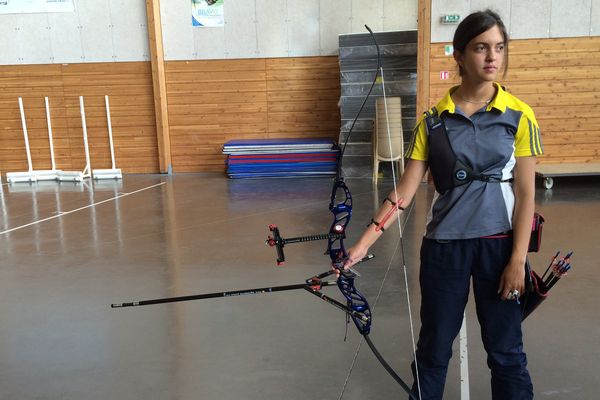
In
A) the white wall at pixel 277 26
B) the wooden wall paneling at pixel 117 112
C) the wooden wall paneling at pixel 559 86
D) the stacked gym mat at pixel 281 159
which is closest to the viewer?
the wooden wall paneling at pixel 559 86

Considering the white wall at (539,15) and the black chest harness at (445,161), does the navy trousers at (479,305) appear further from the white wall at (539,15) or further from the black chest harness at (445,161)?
the white wall at (539,15)

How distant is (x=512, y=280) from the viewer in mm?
1509

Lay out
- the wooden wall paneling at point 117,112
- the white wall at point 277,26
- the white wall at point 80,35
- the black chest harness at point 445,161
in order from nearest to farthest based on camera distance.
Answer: the black chest harness at point 445,161
the white wall at point 277,26
the white wall at point 80,35
the wooden wall paneling at point 117,112

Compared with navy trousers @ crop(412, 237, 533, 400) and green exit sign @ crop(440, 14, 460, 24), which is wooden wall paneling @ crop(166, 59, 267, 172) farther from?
navy trousers @ crop(412, 237, 533, 400)

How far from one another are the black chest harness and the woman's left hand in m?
0.25

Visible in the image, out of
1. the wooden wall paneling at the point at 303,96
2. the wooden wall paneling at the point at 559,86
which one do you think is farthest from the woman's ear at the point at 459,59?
the wooden wall paneling at the point at 303,96

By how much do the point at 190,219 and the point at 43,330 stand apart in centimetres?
280

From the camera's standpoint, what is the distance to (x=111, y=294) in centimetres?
351

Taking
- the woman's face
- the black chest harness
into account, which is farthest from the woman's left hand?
the woman's face

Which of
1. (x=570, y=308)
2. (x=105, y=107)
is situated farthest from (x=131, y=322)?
(x=105, y=107)

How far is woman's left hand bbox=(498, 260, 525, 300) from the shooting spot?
1.50m

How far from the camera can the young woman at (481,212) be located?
1.50 metres

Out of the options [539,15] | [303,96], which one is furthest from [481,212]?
[303,96]

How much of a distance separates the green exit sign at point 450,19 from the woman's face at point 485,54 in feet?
21.2
